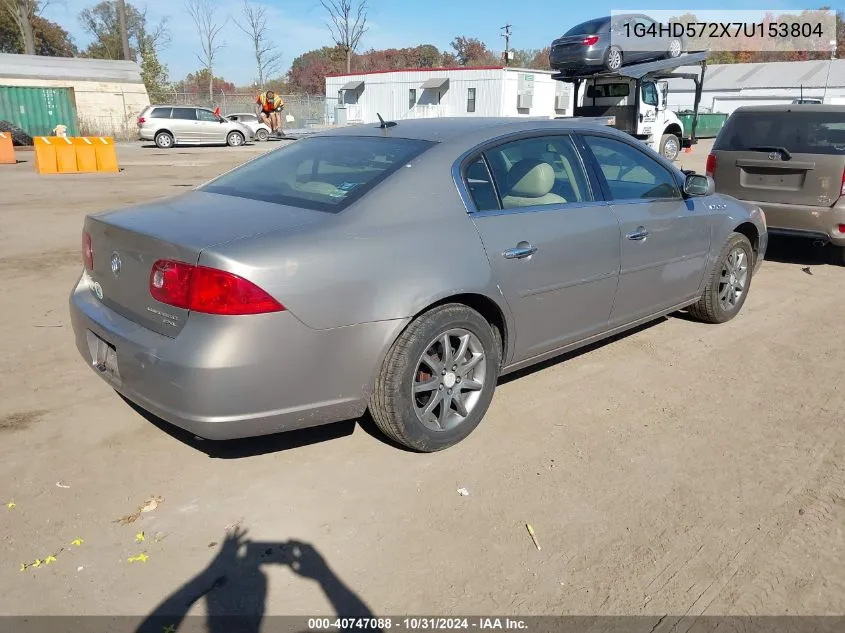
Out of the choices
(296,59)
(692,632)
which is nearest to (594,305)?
(692,632)

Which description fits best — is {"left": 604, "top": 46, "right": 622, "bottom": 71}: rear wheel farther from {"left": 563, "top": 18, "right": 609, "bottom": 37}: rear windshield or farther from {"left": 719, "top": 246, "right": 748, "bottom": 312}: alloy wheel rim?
{"left": 719, "top": 246, "right": 748, "bottom": 312}: alloy wheel rim

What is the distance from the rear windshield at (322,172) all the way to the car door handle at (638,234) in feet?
4.69

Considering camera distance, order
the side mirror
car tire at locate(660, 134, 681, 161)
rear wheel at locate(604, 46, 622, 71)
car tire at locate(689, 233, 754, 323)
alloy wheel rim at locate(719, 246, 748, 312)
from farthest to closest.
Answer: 1. car tire at locate(660, 134, 681, 161)
2. rear wheel at locate(604, 46, 622, 71)
3. alloy wheel rim at locate(719, 246, 748, 312)
4. car tire at locate(689, 233, 754, 323)
5. the side mirror

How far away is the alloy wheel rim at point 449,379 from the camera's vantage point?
321 cm

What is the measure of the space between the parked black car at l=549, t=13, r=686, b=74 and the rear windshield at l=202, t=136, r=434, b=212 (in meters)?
14.8

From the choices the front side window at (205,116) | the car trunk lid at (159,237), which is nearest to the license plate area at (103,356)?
the car trunk lid at (159,237)

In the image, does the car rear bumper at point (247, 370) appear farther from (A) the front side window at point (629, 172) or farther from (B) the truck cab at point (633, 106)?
(B) the truck cab at point (633, 106)

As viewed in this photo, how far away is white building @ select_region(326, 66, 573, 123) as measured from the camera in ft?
123

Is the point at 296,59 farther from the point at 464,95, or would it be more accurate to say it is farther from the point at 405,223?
the point at 405,223

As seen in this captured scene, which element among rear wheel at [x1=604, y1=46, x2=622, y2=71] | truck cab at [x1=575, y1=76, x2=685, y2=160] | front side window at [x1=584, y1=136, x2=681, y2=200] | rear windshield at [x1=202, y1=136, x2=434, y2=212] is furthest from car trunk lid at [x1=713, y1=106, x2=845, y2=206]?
truck cab at [x1=575, y1=76, x2=685, y2=160]

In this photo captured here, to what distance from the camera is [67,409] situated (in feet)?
12.2

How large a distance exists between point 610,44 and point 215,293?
55.1 feet

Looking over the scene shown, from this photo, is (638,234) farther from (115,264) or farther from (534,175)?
(115,264)

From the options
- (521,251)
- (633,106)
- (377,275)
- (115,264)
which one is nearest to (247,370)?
(377,275)
